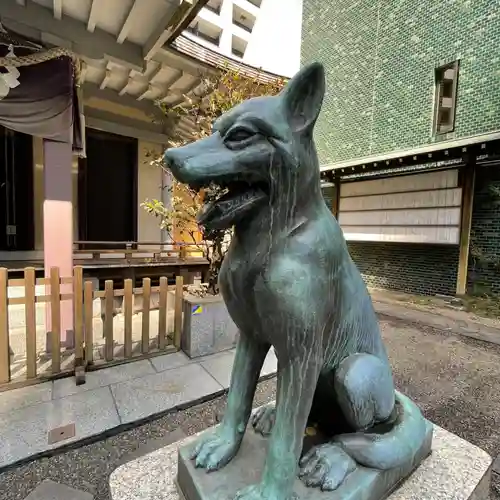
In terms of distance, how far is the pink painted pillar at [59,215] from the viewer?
13.9 feet

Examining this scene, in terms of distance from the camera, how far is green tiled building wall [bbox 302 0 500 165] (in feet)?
27.0

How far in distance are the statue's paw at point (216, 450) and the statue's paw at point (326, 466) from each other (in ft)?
0.98

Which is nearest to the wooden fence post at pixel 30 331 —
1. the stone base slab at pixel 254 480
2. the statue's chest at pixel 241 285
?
the stone base slab at pixel 254 480

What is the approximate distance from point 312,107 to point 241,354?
1014 mm

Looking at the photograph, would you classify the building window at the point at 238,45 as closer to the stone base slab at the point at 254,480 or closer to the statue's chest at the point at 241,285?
the statue's chest at the point at 241,285

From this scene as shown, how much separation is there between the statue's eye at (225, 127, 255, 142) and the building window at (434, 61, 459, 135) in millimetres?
9983

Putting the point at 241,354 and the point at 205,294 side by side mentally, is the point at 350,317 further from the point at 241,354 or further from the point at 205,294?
the point at 205,294

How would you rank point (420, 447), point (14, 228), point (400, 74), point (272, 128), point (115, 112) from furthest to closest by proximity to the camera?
point (400, 74), point (115, 112), point (14, 228), point (420, 447), point (272, 128)

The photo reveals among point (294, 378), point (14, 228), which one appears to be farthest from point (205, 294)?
point (14, 228)

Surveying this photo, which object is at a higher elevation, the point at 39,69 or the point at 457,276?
the point at 39,69

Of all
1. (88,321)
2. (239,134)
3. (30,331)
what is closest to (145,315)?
(88,321)

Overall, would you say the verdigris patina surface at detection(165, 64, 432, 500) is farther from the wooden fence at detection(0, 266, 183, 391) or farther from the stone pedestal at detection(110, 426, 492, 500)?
A: the wooden fence at detection(0, 266, 183, 391)

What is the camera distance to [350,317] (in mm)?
1336

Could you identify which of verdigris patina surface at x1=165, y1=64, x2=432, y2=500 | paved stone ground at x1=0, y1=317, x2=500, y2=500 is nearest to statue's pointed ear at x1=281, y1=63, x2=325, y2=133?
verdigris patina surface at x1=165, y1=64, x2=432, y2=500
